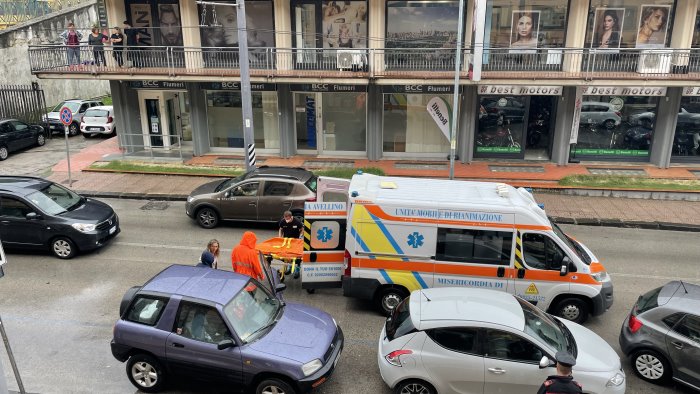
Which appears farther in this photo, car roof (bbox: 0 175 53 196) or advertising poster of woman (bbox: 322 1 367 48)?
advertising poster of woman (bbox: 322 1 367 48)

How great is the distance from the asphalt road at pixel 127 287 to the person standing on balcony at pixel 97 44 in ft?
24.8

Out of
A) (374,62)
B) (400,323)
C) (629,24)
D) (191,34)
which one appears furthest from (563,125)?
(400,323)

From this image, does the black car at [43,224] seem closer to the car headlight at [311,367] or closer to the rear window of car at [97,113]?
the car headlight at [311,367]

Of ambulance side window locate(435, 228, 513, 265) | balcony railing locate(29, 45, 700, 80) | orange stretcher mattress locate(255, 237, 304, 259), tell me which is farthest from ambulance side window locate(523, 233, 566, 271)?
balcony railing locate(29, 45, 700, 80)

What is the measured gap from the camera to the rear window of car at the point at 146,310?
765cm

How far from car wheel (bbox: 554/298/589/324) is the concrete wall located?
2577 centimetres

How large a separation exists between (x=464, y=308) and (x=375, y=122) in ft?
47.7

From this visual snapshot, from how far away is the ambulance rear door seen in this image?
10.5 metres

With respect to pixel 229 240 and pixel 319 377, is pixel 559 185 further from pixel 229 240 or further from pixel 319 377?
→ pixel 319 377

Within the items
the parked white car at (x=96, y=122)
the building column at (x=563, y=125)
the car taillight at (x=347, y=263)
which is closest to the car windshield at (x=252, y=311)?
the car taillight at (x=347, y=263)

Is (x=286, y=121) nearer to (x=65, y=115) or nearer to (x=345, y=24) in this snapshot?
(x=345, y=24)

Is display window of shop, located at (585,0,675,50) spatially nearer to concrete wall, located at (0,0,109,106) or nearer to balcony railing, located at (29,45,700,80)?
balcony railing, located at (29,45,700,80)

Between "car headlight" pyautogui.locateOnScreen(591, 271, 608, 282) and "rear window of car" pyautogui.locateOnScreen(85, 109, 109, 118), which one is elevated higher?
"rear window of car" pyautogui.locateOnScreen(85, 109, 109, 118)

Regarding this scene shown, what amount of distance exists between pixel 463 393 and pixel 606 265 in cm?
719
